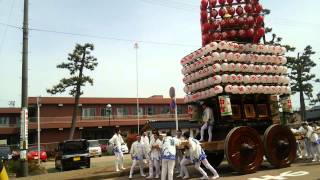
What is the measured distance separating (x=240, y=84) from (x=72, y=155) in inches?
534

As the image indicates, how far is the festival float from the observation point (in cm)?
1535

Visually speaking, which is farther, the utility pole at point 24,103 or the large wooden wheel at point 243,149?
the utility pole at point 24,103

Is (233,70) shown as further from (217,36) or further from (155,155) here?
(155,155)

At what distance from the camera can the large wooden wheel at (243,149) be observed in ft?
48.3

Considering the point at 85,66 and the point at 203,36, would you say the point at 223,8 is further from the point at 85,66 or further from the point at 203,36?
the point at 85,66

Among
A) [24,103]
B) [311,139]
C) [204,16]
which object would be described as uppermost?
[204,16]

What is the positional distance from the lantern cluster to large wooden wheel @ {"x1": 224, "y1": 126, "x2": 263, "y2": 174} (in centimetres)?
431

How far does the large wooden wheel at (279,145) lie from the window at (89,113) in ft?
141

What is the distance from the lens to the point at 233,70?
15.8 metres

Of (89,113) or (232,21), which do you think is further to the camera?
(89,113)

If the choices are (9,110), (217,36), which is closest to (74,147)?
(217,36)

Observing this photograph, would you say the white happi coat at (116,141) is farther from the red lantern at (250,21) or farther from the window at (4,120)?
the window at (4,120)

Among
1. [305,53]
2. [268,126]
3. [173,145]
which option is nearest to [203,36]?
[268,126]

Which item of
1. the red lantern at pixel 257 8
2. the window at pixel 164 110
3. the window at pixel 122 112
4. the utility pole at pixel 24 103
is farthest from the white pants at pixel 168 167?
the window at pixel 164 110
